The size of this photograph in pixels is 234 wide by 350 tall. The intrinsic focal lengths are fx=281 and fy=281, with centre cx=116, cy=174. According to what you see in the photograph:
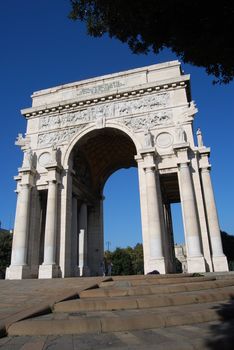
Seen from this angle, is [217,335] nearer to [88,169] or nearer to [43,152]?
[43,152]

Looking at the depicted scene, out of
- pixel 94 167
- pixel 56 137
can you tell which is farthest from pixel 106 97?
pixel 94 167

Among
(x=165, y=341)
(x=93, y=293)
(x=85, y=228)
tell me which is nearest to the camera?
(x=165, y=341)

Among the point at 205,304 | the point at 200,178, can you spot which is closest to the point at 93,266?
the point at 200,178

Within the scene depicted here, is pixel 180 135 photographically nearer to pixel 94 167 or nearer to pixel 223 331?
pixel 94 167

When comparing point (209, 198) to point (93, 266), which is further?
point (93, 266)

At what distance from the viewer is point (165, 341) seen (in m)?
4.80

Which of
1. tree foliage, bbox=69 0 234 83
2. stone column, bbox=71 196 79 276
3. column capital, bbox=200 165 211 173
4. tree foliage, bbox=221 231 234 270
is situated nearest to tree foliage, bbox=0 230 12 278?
stone column, bbox=71 196 79 276

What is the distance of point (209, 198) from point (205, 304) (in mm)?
12993

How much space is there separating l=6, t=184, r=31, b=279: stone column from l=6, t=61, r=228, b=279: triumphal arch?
2.9 inches

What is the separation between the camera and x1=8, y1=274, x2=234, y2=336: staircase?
5.67m

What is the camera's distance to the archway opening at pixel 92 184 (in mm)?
24906

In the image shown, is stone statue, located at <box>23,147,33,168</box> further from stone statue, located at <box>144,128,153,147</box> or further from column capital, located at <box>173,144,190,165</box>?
column capital, located at <box>173,144,190,165</box>

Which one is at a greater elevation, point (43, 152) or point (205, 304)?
point (43, 152)

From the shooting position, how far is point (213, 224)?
754 inches
